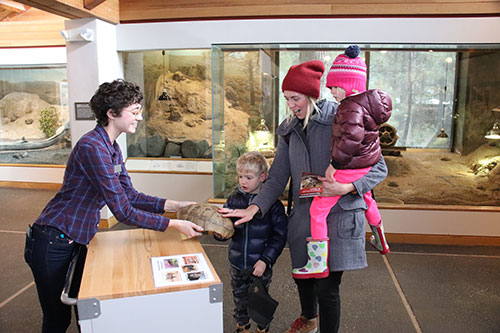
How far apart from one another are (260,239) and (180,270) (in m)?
0.75

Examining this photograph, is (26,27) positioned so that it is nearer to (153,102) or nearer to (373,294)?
(153,102)

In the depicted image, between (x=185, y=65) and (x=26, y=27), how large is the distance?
11.6ft

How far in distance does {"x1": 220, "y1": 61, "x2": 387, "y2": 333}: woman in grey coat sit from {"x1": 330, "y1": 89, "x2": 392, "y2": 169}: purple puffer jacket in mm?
137

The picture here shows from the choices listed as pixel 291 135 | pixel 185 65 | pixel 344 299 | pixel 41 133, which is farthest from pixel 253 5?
pixel 41 133

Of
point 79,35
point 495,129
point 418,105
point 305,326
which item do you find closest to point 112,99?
point 305,326

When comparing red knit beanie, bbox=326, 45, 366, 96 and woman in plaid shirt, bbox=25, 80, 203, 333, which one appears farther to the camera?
red knit beanie, bbox=326, 45, 366, 96

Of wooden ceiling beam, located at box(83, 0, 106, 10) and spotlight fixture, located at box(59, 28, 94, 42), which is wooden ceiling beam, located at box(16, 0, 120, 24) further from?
spotlight fixture, located at box(59, 28, 94, 42)

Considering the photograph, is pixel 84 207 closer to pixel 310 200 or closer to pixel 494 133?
pixel 310 200

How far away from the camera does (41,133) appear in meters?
8.48

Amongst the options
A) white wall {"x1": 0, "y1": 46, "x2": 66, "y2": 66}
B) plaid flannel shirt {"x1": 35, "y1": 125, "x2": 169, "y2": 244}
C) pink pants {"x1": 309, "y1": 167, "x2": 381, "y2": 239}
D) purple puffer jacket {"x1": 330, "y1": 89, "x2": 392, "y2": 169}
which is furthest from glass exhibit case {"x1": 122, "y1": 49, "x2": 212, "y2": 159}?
purple puffer jacket {"x1": 330, "y1": 89, "x2": 392, "y2": 169}

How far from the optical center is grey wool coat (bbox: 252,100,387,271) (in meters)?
2.15

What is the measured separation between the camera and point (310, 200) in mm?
2240

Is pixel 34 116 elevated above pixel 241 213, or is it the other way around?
pixel 34 116

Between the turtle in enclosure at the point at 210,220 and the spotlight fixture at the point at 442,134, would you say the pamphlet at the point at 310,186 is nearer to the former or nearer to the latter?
the turtle in enclosure at the point at 210,220
